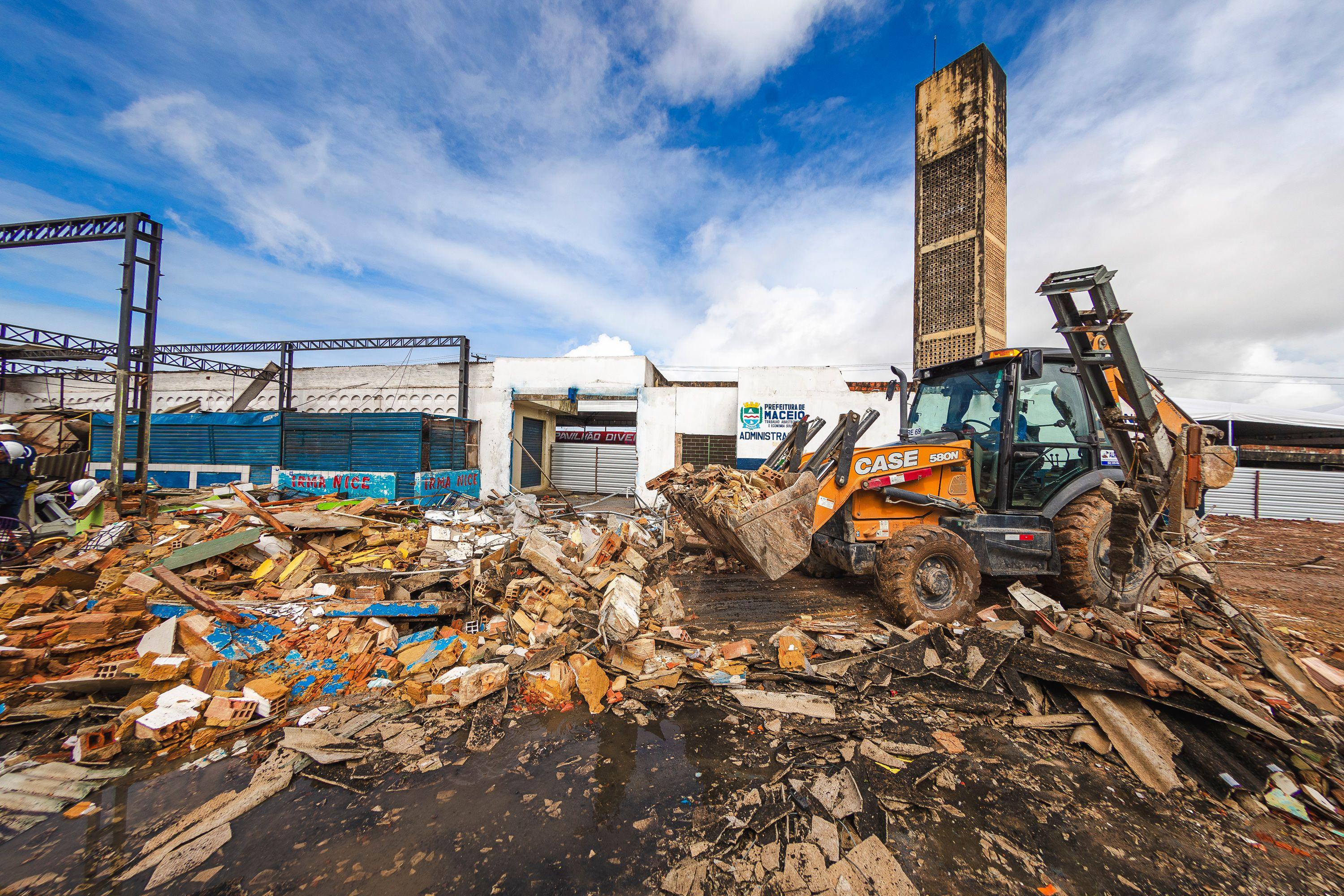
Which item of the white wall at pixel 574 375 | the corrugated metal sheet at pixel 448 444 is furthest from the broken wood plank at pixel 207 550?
the white wall at pixel 574 375

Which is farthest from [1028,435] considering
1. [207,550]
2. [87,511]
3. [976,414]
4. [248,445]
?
[248,445]

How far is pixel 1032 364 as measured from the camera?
4.84 metres

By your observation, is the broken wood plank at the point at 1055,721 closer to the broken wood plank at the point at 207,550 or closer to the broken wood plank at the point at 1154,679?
the broken wood plank at the point at 1154,679

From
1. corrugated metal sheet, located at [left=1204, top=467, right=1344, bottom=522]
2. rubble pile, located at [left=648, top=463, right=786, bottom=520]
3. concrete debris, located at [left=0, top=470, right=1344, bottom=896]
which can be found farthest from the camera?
corrugated metal sheet, located at [left=1204, top=467, right=1344, bottom=522]

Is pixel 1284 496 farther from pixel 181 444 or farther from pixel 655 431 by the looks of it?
pixel 181 444

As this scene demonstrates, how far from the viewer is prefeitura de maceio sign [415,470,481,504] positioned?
1175 cm

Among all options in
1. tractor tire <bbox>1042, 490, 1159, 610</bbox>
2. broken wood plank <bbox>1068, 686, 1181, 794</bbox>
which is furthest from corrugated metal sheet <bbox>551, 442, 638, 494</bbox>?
broken wood plank <bbox>1068, 686, 1181, 794</bbox>

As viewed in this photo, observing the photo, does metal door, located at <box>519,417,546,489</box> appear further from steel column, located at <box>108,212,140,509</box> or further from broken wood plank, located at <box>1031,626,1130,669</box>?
broken wood plank, located at <box>1031,626,1130,669</box>

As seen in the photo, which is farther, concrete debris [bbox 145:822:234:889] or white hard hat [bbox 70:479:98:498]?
white hard hat [bbox 70:479:98:498]

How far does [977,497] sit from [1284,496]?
16.9 metres

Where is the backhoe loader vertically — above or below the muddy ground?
above

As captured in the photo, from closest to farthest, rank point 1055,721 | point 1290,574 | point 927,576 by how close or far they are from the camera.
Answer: point 1055,721 < point 927,576 < point 1290,574

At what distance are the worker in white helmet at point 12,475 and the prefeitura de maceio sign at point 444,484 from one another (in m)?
5.79

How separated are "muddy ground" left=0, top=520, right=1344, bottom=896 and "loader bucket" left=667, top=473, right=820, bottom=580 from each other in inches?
60.6
